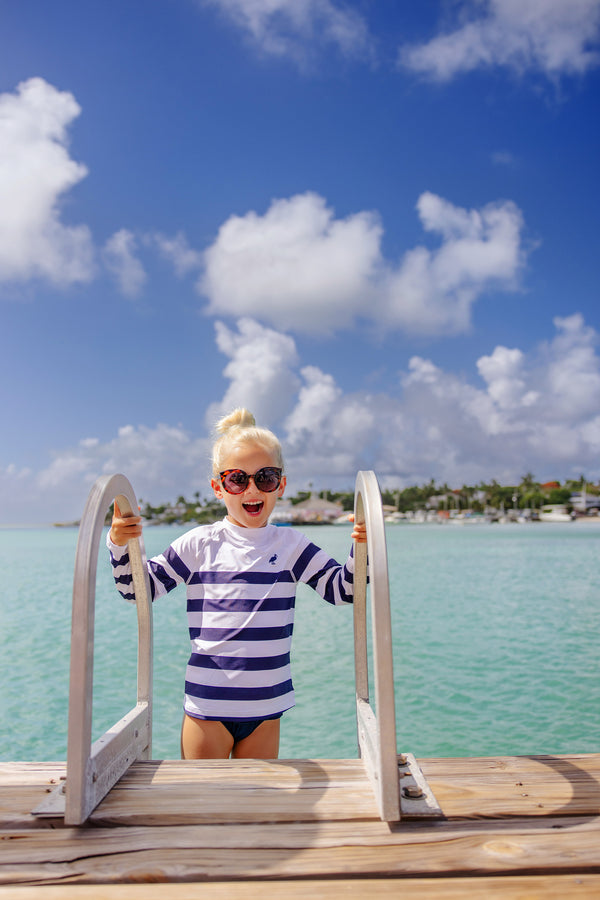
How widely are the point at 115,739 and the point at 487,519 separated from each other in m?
127

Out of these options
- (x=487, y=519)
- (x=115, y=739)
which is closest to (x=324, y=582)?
(x=115, y=739)

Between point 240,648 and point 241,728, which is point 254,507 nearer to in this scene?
point 240,648

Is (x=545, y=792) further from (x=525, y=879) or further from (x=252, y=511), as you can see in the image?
(x=252, y=511)

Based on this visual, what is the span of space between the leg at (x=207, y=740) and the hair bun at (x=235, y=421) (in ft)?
3.76

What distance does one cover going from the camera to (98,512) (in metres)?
1.82

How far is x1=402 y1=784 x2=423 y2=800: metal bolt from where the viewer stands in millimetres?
1810

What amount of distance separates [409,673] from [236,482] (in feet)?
26.0

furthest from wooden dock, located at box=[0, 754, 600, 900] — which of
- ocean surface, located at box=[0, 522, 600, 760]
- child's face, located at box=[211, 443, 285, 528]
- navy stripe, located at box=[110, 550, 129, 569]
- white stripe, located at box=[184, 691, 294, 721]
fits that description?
ocean surface, located at box=[0, 522, 600, 760]

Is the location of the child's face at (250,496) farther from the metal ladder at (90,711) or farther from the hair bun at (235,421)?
the metal ladder at (90,711)

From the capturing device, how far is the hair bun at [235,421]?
2.77 metres

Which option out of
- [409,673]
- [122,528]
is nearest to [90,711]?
[122,528]

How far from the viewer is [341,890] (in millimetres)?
1416

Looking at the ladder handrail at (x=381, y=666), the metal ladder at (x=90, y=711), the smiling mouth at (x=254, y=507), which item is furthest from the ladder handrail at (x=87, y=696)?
the ladder handrail at (x=381, y=666)

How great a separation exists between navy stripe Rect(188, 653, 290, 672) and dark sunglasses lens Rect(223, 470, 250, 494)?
60 centimetres
